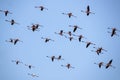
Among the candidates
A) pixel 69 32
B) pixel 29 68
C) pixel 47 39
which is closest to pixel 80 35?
pixel 69 32

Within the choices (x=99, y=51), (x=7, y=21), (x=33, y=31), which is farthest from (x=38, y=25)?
(x=99, y=51)

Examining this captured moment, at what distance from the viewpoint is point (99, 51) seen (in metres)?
25.7

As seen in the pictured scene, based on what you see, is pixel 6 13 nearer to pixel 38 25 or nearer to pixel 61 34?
pixel 38 25

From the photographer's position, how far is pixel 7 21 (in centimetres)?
2634

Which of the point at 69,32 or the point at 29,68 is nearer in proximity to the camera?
the point at 69,32

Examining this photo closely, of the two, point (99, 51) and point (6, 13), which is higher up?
point (6, 13)

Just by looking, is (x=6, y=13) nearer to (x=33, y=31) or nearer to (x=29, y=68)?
(x=33, y=31)

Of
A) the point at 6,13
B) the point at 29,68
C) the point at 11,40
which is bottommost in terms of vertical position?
the point at 29,68

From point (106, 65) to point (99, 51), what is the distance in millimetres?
1203

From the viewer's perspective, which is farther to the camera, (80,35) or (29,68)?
(29,68)

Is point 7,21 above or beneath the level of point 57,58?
above

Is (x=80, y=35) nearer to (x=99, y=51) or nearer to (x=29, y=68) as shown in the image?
(x=99, y=51)

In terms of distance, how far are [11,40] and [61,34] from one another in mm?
3862

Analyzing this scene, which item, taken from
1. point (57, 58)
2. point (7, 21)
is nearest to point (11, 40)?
point (7, 21)
